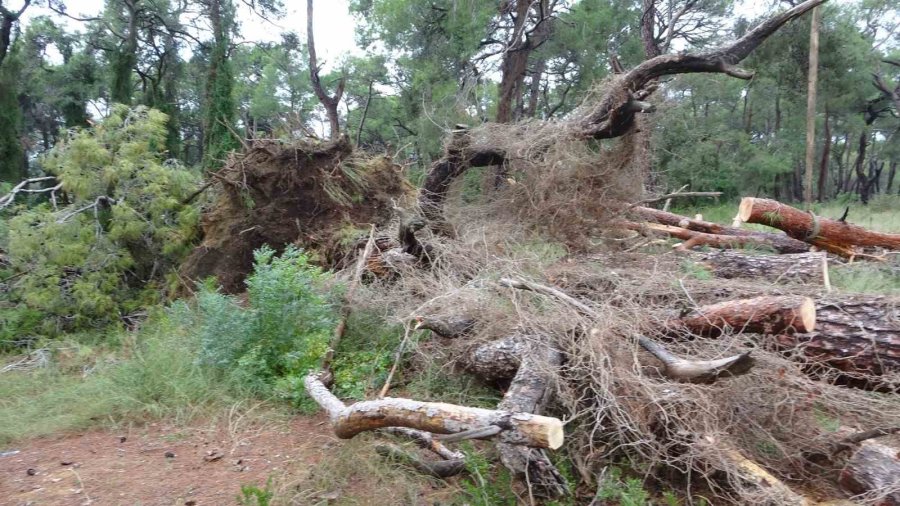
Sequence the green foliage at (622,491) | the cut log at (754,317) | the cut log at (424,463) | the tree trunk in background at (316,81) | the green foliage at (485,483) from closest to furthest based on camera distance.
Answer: the green foliage at (622,491), the green foliage at (485,483), the cut log at (424,463), the cut log at (754,317), the tree trunk in background at (316,81)

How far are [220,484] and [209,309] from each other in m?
1.88

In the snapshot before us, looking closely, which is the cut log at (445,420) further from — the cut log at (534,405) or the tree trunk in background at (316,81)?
the tree trunk in background at (316,81)

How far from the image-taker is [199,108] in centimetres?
2741

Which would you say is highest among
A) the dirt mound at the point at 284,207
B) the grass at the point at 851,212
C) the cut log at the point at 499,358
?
the dirt mound at the point at 284,207

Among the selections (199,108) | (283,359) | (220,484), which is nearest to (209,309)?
(283,359)

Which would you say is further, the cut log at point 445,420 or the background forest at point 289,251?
the background forest at point 289,251

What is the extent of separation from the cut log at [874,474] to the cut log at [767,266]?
249 cm

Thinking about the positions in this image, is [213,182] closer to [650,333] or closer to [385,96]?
[650,333]

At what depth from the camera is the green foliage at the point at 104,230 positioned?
6.94 meters

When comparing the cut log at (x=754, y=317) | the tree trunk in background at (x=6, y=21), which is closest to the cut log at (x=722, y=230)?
the cut log at (x=754, y=317)

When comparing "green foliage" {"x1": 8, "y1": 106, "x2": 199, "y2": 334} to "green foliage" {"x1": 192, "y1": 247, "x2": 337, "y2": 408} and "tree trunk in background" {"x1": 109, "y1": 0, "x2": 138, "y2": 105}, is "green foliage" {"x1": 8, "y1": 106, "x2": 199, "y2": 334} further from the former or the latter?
"tree trunk in background" {"x1": 109, "y1": 0, "x2": 138, "y2": 105}

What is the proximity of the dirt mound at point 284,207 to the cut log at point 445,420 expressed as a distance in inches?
162

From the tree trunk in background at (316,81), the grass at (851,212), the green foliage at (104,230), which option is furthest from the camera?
the tree trunk in background at (316,81)

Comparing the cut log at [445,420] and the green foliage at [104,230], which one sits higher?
the green foliage at [104,230]
